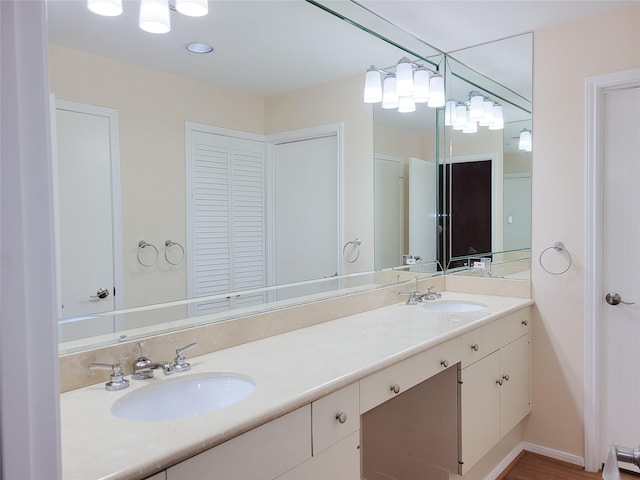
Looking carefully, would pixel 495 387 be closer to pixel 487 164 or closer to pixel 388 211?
pixel 388 211

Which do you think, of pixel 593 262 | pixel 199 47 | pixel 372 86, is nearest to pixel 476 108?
pixel 372 86

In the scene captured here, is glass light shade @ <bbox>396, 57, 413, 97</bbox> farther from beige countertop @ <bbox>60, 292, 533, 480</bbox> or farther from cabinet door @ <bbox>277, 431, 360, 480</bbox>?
cabinet door @ <bbox>277, 431, 360, 480</bbox>

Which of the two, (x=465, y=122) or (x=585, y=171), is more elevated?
(x=465, y=122)

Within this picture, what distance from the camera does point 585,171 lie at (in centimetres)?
255

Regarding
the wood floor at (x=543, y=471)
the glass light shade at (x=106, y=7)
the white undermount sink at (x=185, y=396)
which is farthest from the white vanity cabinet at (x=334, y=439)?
the wood floor at (x=543, y=471)

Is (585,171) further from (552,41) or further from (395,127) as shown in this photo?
(395,127)

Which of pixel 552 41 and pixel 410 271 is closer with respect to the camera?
pixel 552 41

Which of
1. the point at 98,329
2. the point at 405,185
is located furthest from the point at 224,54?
the point at 405,185

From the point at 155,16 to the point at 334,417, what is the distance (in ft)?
4.60

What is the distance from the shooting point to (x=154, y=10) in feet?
5.09

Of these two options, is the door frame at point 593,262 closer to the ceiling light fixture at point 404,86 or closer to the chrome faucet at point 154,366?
the ceiling light fixture at point 404,86

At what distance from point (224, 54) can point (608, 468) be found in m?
1.73

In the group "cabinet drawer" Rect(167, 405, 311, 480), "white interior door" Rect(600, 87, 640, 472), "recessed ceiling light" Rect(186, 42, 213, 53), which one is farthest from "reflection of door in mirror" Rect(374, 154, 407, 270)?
"cabinet drawer" Rect(167, 405, 311, 480)

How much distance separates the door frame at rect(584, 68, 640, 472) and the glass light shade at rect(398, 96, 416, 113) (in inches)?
37.2
